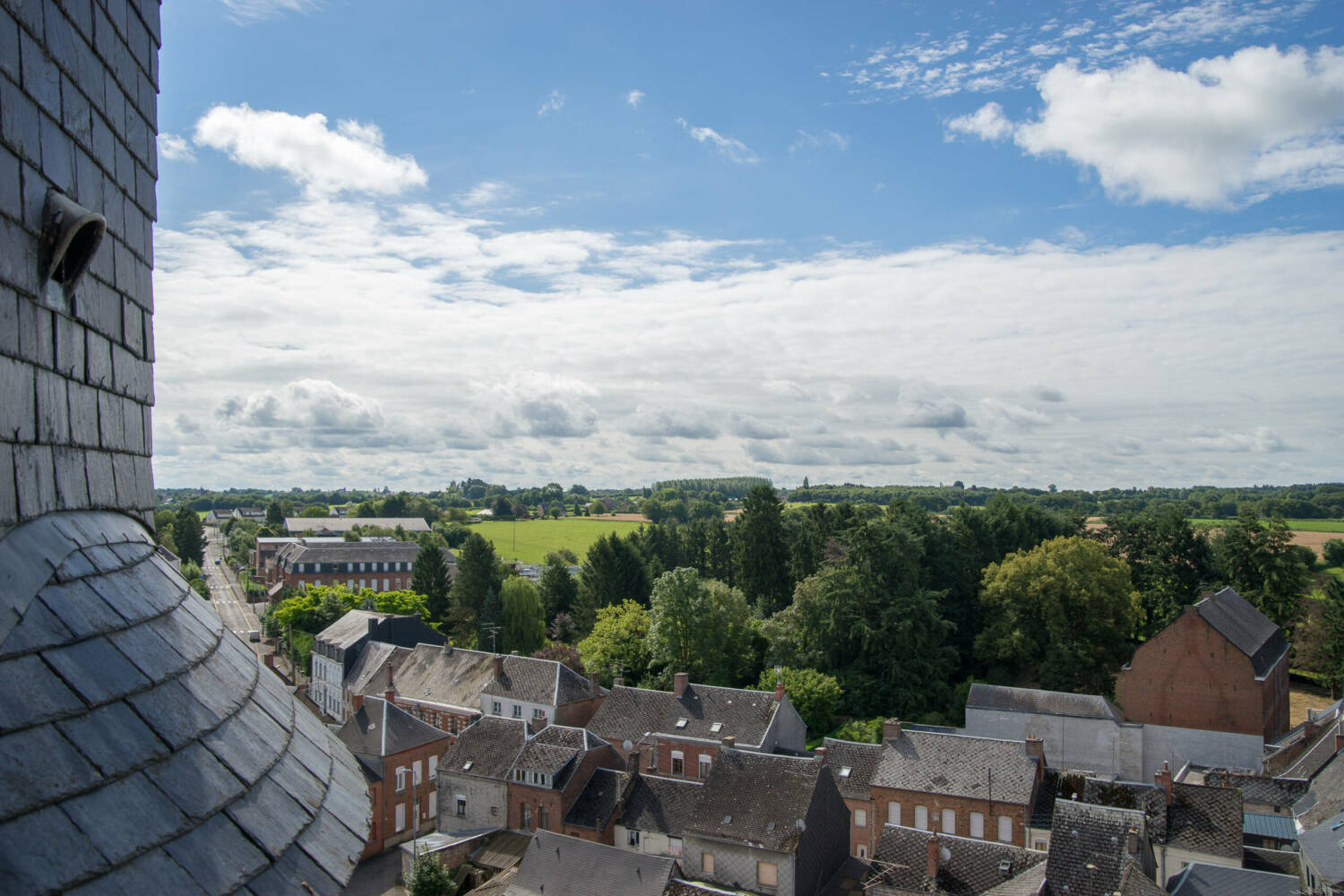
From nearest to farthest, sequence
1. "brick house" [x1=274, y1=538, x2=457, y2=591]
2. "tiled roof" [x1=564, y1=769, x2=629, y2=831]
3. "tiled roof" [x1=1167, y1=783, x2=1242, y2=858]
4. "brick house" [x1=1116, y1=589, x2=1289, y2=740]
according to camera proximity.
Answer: "tiled roof" [x1=1167, y1=783, x2=1242, y2=858] < "tiled roof" [x1=564, y1=769, x2=629, y2=831] < "brick house" [x1=1116, y1=589, x2=1289, y2=740] < "brick house" [x1=274, y1=538, x2=457, y2=591]

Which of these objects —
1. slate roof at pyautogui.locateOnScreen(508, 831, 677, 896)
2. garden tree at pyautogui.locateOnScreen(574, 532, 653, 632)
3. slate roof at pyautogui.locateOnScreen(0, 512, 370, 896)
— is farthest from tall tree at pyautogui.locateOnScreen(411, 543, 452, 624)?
slate roof at pyautogui.locateOnScreen(0, 512, 370, 896)

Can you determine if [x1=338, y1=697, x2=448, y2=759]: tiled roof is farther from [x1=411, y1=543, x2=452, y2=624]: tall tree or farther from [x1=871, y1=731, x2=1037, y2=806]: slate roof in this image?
[x1=411, y1=543, x2=452, y2=624]: tall tree

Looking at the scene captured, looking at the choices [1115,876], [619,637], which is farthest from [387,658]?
[1115,876]

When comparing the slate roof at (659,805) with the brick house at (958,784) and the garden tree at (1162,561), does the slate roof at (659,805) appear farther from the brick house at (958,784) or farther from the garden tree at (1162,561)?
the garden tree at (1162,561)

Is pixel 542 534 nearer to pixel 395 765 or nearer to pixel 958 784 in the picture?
pixel 395 765

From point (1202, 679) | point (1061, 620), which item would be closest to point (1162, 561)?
point (1061, 620)
